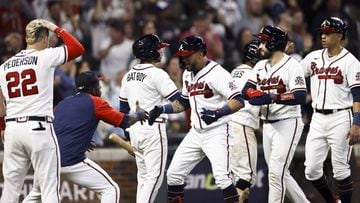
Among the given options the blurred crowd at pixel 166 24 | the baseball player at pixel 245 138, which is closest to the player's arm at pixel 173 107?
the baseball player at pixel 245 138

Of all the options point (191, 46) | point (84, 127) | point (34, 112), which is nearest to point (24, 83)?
point (34, 112)

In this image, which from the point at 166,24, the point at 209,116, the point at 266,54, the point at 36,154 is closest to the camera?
the point at 36,154

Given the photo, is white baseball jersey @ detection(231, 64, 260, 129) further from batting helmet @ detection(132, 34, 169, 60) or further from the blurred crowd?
the blurred crowd

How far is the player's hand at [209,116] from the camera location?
11.2m

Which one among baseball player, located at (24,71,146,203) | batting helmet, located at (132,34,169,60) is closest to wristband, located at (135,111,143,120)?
baseball player, located at (24,71,146,203)

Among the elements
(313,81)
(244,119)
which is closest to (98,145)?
(244,119)

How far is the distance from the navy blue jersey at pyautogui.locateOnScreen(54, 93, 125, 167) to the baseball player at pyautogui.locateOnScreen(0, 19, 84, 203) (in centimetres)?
40

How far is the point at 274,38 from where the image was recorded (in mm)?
11930

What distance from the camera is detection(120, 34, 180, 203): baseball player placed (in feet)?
39.0

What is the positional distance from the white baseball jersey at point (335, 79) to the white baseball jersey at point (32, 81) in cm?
303

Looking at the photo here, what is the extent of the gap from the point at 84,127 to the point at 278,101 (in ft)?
7.05

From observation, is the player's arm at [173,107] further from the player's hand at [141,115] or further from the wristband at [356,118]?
the wristband at [356,118]

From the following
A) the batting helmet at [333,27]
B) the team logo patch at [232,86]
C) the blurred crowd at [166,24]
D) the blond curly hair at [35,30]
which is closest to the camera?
the blond curly hair at [35,30]

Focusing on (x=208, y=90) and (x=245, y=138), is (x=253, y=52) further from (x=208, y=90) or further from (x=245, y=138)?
(x=208, y=90)
